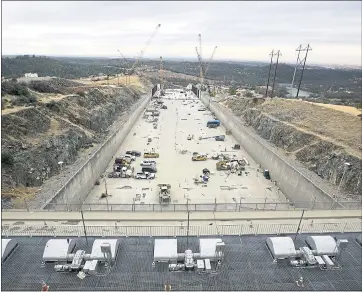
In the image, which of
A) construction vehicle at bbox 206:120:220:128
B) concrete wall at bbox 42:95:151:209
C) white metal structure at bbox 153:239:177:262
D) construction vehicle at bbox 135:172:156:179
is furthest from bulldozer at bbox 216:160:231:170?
white metal structure at bbox 153:239:177:262

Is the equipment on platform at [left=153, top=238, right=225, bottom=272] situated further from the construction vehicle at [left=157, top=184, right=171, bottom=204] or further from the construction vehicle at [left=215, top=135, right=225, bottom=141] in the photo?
the construction vehicle at [left=215, top=135, right=225, bottom=141]

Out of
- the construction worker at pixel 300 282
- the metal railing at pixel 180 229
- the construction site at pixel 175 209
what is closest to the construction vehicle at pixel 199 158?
the construction site at pixel 175 209

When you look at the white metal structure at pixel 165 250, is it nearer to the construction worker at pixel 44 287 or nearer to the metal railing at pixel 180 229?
the metal railing at pixel 180 229

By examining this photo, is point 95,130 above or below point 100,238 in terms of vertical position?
below

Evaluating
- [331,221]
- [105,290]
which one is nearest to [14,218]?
[105,290]

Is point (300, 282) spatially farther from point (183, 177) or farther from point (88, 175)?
point (183, 177)

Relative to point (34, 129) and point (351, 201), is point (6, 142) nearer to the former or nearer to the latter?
point (34, 129)
